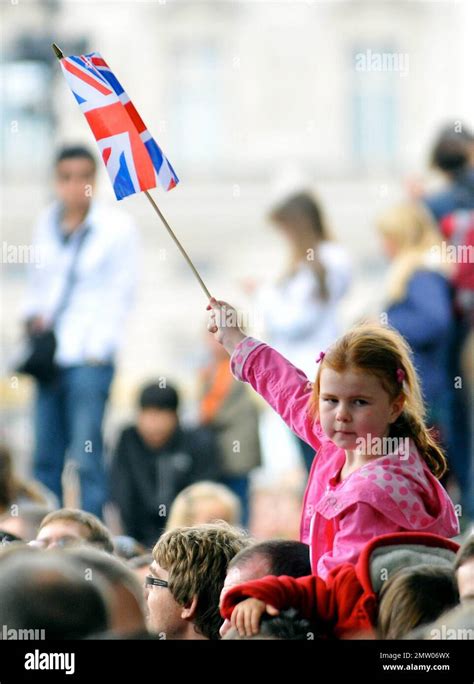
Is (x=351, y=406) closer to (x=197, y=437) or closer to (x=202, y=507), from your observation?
(x=202, y=507)

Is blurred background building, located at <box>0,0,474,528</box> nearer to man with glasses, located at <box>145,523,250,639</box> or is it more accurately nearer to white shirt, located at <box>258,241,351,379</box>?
white shirt, located at <box>258,241,351,379</box>

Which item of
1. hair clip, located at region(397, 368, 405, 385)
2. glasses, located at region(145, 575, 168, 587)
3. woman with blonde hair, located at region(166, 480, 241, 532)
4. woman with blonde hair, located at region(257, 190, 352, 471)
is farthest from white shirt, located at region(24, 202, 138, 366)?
hair clip, located at region(397, 368, 405, 385)

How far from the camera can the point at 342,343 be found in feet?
12.3

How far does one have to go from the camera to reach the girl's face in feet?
12.2

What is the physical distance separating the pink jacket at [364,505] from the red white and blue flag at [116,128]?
0.68m

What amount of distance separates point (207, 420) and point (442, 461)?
155 inches

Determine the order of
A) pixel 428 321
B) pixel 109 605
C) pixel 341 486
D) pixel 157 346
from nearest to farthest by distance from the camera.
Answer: pixel 109 605, pixel 341 486, pixel 428 321, pixel 157 346

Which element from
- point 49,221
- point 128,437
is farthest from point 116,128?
point 128,437

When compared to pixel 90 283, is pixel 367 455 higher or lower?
lower

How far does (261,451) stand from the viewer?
780cm

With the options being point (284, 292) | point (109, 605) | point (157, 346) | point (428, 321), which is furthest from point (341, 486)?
point (157, 346)

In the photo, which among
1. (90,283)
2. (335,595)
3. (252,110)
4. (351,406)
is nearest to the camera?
(335,595)

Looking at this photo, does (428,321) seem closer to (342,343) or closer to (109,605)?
(342,343)

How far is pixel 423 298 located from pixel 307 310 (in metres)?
0.62
